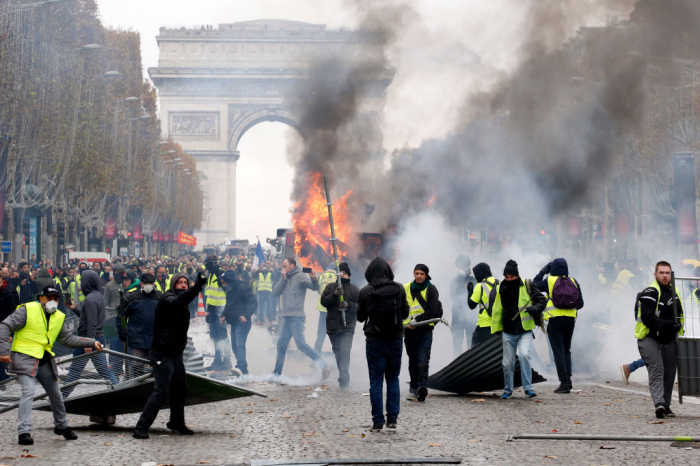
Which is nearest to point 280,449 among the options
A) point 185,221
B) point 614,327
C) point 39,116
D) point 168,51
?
point 614,327

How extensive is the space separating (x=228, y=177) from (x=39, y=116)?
164 feet

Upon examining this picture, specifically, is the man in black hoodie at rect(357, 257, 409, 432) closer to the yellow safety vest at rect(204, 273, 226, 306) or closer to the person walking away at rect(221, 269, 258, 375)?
the person walking away at rect(221, 269, 258, 375)

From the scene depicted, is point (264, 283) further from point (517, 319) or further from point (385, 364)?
point (385, 364)

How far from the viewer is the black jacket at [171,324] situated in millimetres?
8086

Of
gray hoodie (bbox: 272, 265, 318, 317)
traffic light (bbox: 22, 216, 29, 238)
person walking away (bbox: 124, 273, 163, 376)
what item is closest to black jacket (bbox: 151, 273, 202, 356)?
person walking away (bbox: 124, 273, 163, 376)

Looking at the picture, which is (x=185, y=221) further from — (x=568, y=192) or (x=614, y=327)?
(x=614, y=327)

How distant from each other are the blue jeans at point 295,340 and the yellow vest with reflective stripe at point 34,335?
4932mm

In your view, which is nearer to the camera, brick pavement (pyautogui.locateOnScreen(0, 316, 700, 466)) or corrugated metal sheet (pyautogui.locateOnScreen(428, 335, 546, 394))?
brick pavement (pyautogui.locateOnScreen(0, 316, 700, 466))

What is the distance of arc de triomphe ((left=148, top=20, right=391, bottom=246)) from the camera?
248 ft

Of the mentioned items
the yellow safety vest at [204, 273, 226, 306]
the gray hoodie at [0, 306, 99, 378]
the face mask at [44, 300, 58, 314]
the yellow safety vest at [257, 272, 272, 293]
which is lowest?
the gray hoodie at [0, 306, 99, 378]

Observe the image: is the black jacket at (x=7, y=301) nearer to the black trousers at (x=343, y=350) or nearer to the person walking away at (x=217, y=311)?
the person walking away at (x=217, y=311)

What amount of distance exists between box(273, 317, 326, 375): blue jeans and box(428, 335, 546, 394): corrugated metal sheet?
247 centimetres

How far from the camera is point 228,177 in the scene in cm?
7938

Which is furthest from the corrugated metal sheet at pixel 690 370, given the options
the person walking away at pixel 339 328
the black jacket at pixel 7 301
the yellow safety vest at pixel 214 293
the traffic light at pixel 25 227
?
the traffic light at pixel 25 227
